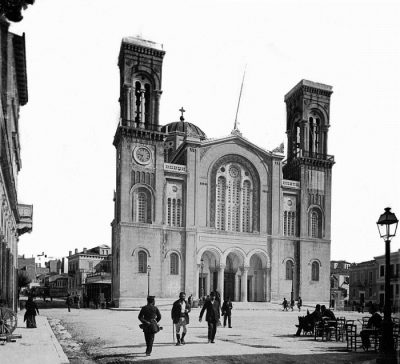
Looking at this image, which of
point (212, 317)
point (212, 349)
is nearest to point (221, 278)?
point (212, 317)

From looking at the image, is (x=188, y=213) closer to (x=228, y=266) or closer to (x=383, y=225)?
(x=228, y=266)

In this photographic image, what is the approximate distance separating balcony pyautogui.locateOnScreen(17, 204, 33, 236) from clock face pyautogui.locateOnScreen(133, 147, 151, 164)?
12.5 meters

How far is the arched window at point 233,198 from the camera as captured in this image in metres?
50.1

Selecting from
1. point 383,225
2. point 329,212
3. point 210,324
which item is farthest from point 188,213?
point 383,225

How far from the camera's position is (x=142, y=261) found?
45.9 meters

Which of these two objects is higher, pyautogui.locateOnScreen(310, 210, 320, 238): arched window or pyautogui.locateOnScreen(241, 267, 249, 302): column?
pyautogui.locateOnScreen(310, 210, 320, 238): arched window

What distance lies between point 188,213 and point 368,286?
1320 inches

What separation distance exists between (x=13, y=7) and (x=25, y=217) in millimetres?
33304

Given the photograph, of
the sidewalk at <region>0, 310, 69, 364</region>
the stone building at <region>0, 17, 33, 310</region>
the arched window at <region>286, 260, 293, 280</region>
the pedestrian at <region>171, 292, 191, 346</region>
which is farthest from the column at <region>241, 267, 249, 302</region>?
the pedestrian at <region>171, 292, 191, 346</region>

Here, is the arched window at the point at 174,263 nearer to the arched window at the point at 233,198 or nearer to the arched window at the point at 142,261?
the arched window at the point at 142,261

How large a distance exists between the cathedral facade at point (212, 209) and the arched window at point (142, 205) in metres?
0.09

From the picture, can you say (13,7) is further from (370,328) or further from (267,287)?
(267,287)

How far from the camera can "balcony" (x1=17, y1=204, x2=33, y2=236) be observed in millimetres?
36125

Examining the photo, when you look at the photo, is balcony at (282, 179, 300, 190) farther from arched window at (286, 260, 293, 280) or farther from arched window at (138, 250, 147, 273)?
arched window at (138, 250, 147, 273)
